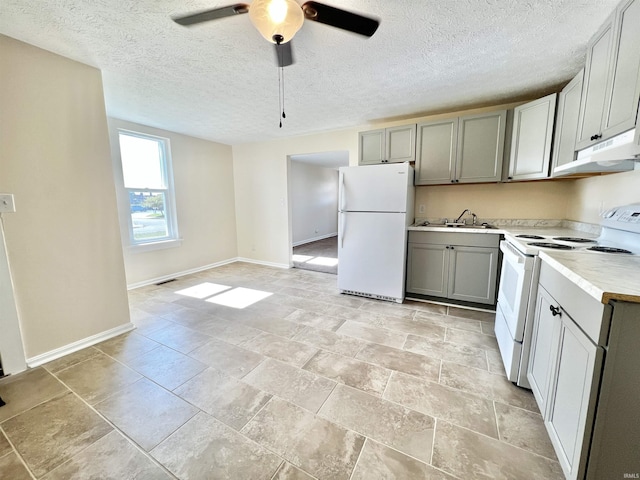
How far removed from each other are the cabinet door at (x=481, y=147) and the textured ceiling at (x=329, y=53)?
242 millimetres

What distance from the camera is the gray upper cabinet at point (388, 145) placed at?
321 cm

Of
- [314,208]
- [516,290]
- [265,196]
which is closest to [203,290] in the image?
[265,196]

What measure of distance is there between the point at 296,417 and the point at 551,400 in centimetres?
132

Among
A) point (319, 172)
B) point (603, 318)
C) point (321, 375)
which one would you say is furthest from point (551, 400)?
point (319, 172)

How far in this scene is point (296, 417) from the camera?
4.87 ft

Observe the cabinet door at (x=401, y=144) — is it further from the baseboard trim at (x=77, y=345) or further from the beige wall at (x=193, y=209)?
the baseboard trim at (x=77, y=345)

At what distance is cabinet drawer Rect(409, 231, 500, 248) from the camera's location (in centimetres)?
269

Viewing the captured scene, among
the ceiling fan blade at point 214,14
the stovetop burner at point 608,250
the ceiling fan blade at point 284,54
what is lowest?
the stovetop burner at point 608,250

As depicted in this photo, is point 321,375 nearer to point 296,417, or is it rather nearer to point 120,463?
point 296,417

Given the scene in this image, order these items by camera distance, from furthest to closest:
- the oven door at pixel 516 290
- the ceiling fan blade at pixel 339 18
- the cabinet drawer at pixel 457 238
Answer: the cabinet drawer at pixel 457 238, the oven door at pixel 516 290, the ceiling fan blade at pixel 339 18

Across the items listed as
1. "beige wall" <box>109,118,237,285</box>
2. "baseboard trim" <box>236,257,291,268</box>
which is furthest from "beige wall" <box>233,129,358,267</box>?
"beige wall" <box>109,118,237,285</box>

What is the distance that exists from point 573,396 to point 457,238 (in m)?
1.96

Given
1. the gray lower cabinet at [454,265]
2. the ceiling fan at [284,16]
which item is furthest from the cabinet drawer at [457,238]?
the ceiling fan at [284,16]

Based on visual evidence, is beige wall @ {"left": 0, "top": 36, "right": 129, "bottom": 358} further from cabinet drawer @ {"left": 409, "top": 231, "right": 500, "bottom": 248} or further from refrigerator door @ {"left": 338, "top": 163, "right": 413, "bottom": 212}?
cabinet drawer @ {"left": 409, "top": 231, "right": 500, "bottom": 248}
